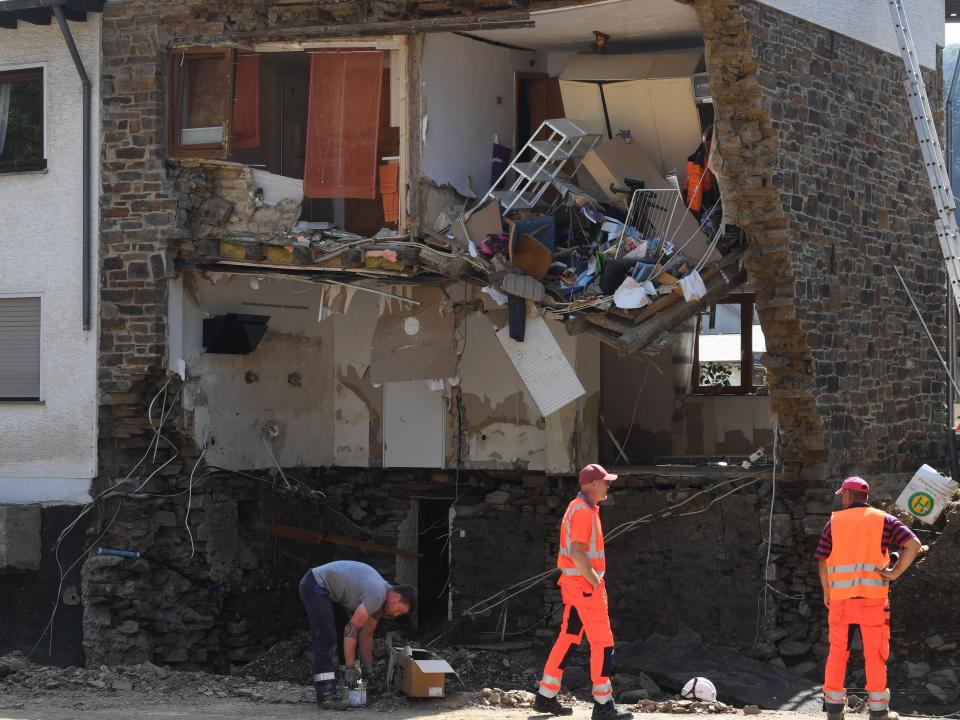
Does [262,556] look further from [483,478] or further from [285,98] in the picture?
[285,98]

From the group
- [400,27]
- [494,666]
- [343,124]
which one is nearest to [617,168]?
[400,27]

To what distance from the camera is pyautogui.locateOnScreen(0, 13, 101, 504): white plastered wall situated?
14.9 m

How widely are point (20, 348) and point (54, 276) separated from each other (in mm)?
898

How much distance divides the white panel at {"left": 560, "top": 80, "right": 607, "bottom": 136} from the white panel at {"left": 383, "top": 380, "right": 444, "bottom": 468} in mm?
3585

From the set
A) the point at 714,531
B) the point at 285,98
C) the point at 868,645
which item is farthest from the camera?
the point at 285,98

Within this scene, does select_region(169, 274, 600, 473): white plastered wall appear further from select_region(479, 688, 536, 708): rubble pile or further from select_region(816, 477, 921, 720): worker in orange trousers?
select_region(816, 477, 921, 720): worker in orange trousers

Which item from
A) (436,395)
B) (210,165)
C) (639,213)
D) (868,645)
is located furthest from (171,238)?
(868,645)

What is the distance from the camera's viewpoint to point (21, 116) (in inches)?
604

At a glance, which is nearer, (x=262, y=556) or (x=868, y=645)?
(x=868, y=645)

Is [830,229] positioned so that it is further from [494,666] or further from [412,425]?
[494,666]

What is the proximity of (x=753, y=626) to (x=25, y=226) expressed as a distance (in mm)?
8759

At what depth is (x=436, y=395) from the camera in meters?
16.6

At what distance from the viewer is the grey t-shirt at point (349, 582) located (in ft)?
36.8

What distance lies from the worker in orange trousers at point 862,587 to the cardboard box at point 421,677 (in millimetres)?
3074
